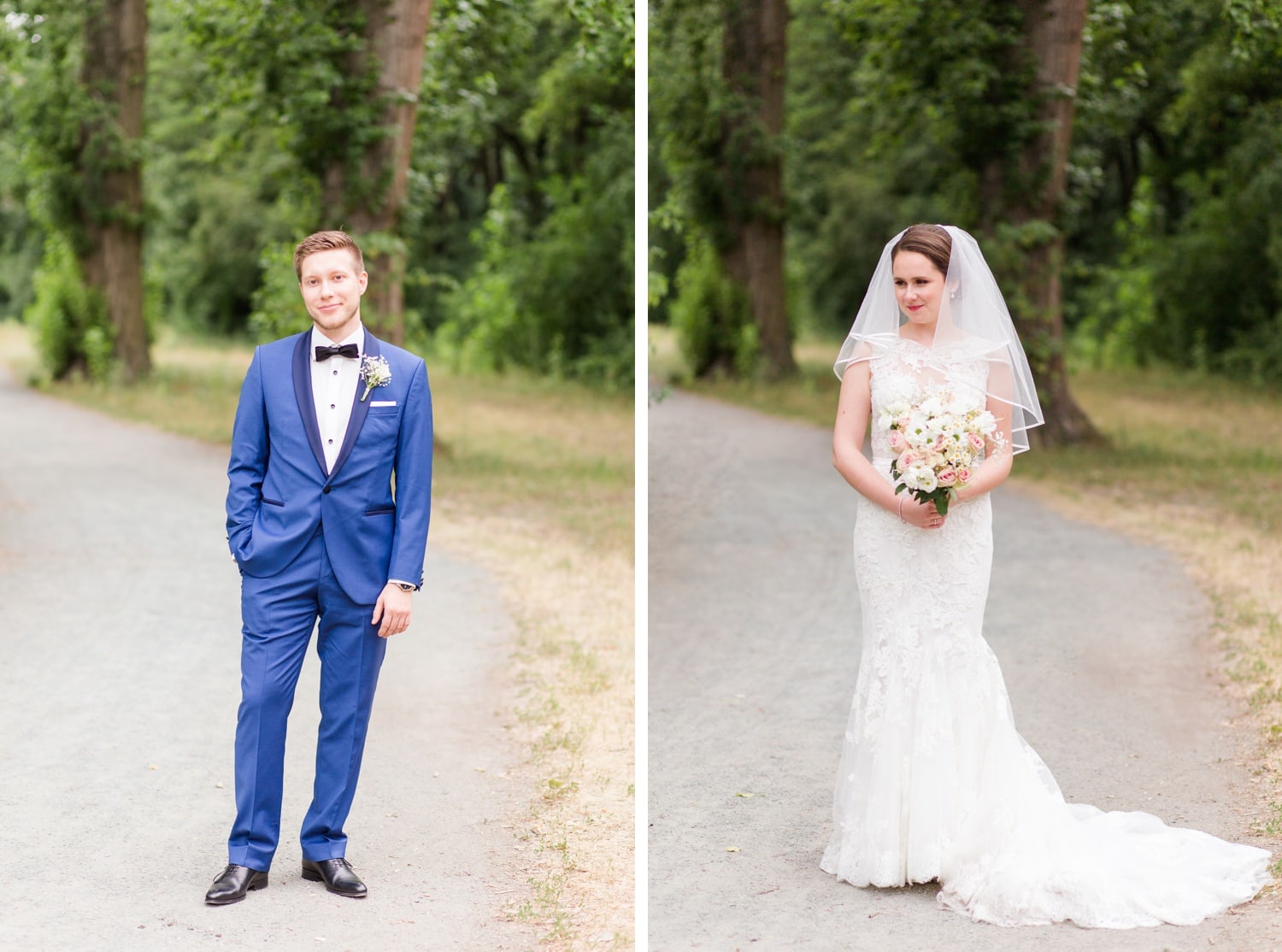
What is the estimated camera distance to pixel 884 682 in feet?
15.9

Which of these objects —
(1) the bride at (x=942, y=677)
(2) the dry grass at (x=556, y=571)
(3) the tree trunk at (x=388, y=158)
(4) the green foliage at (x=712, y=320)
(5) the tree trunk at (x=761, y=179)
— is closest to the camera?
(1) the bride at (x=942, y=677)

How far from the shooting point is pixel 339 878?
15.3 feet

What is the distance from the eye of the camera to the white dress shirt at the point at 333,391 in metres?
4.55

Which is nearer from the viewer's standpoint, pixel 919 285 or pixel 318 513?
pixel 318 513

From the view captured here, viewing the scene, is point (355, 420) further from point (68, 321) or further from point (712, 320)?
point (68, 321)

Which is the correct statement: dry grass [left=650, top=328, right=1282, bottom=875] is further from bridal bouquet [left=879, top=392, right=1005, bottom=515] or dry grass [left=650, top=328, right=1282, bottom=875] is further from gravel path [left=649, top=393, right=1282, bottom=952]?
bridal bouquet [left=879, top=392, right=1005, bottom=515]

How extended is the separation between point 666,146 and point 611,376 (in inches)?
374

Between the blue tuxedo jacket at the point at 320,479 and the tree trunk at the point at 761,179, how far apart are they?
14676 mm

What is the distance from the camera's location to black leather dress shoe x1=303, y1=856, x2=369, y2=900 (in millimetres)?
4664

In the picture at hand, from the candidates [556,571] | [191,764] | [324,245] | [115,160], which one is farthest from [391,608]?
[115,160]

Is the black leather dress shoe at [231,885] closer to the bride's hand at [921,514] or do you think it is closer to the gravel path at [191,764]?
the gravel path at [191,764]

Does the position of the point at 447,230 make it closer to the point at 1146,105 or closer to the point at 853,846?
the point at 1146,105

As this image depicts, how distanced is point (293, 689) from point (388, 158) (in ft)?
37.1

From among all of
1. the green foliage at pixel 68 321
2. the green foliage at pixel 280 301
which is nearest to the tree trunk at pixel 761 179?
the green foliage at pixel 280 301
